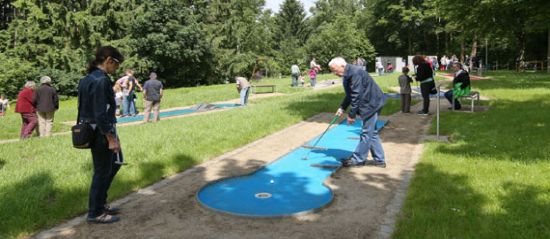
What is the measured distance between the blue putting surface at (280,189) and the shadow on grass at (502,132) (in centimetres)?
224

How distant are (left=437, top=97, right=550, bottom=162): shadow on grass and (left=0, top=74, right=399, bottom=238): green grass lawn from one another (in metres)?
4.00

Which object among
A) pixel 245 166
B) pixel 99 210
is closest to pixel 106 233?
pixel 99 210

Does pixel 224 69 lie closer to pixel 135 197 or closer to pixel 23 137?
pixel 23 137

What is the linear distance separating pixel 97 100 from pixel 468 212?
398 centimetres

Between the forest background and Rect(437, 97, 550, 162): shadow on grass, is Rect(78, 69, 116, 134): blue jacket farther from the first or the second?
the forest background

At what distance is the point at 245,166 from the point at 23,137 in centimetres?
775

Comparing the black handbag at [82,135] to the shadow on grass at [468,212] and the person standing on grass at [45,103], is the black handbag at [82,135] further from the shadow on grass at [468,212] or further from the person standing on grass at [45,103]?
the person standing on grass at [45,103]

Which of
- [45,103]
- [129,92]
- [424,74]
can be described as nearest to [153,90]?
[45,103]

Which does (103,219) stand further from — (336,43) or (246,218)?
(336,43)

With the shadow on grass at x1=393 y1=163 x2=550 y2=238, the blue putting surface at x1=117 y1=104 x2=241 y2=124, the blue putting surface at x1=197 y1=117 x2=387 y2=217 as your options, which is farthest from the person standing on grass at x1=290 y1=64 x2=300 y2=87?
the shadow on grass at x1=393 y1=163 x2=550 y2=238

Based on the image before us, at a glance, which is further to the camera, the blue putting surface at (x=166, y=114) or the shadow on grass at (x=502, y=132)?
the blue putting surface at (x=166, y=114)

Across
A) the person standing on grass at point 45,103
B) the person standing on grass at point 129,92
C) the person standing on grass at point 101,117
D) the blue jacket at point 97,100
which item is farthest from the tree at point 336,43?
the blue jacket at point 97,100

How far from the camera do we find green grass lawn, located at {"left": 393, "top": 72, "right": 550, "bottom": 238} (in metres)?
4.60

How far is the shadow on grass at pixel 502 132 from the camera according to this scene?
303 inches
